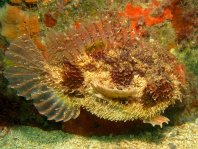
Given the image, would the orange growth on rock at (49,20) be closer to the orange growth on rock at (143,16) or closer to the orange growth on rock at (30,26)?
the orange growth on rock at (30,26)

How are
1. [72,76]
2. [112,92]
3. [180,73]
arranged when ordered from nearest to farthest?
1. [112,92]
2. [72,76]
3. [180,73]

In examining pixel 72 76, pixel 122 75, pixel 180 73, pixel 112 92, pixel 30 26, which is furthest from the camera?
pixel 30 26

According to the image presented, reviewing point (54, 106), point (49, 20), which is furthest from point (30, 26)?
point (54, 106)

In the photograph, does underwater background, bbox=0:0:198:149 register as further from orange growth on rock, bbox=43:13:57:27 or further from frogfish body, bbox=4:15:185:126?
frogfish body, bbox=4:15:185:126

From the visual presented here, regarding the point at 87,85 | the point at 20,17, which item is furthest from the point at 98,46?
the point at 20,17

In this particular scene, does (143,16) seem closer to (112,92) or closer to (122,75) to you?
(122,75)

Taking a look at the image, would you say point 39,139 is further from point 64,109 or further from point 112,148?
point 112,148
